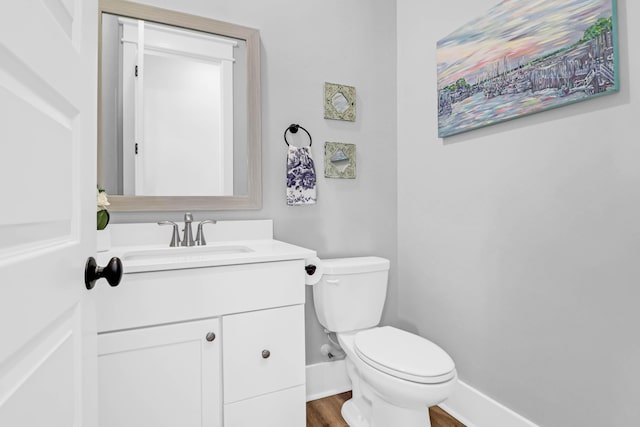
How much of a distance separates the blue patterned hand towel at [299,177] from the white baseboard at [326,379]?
92cm

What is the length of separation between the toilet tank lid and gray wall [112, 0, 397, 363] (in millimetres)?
154

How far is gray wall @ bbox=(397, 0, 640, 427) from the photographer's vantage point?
1081mm

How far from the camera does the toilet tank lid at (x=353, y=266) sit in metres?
1.65

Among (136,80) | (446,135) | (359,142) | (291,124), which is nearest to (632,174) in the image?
(446,135)

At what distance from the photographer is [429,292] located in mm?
1852

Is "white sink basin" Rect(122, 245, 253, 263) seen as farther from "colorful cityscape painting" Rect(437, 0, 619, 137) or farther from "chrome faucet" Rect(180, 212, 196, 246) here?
"colorful cityscape painting" Rect(437, 0, 619, 137)

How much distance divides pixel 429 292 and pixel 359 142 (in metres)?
0.94

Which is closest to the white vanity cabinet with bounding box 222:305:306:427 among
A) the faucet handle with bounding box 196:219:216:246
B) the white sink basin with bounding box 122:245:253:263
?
the white sink basin with bounding box 122:245:253:263

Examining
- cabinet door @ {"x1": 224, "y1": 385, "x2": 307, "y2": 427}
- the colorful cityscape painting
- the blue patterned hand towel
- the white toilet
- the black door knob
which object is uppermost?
the colorful cityscape painting

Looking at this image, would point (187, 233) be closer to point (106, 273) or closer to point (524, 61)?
point (106, 273)

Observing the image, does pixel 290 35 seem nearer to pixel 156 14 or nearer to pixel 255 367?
pixel 156 14

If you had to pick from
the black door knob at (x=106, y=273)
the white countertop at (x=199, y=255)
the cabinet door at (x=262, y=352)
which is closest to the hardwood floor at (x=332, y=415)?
the cabinet door at (x=262, y=352)

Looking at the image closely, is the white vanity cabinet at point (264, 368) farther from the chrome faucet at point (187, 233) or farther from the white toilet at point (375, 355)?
the chrome faucet at point (187, 233)

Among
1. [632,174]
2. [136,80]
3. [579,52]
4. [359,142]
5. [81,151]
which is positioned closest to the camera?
[81,151]
